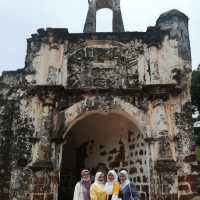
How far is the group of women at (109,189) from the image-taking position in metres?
4.71

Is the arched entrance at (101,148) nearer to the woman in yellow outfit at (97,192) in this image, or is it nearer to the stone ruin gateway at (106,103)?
the stone ruin gateway at (106,103)

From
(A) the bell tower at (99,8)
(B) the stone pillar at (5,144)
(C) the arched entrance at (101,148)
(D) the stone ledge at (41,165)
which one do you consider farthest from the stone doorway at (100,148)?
(A) the bell tower at (99,8)

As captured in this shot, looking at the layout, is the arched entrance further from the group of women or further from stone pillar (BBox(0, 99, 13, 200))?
the group of women

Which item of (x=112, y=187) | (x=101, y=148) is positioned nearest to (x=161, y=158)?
(x=112, y=187)

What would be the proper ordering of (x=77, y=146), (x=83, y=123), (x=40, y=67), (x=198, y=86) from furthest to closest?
(x=198, y=86)
(x=77, y=146)
(x=83, y=123)
(x=40, y=67)

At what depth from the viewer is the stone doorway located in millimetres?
8594

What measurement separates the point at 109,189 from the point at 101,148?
195 inches

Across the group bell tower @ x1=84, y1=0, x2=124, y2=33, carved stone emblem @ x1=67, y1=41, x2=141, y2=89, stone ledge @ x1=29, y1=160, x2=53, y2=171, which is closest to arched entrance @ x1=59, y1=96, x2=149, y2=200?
carved stone emblem @ x1=67, y1=41, x2=141, y2=89

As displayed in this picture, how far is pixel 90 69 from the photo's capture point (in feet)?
26.6

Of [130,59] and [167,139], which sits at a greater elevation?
[130,59]

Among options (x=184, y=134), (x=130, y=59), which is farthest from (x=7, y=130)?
(x=184, y=134)

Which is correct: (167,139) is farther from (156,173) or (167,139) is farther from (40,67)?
(40,67)

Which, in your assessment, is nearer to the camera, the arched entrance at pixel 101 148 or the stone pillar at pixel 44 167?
the stone pillar at pixel 44 167

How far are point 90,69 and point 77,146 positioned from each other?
3088 mm
